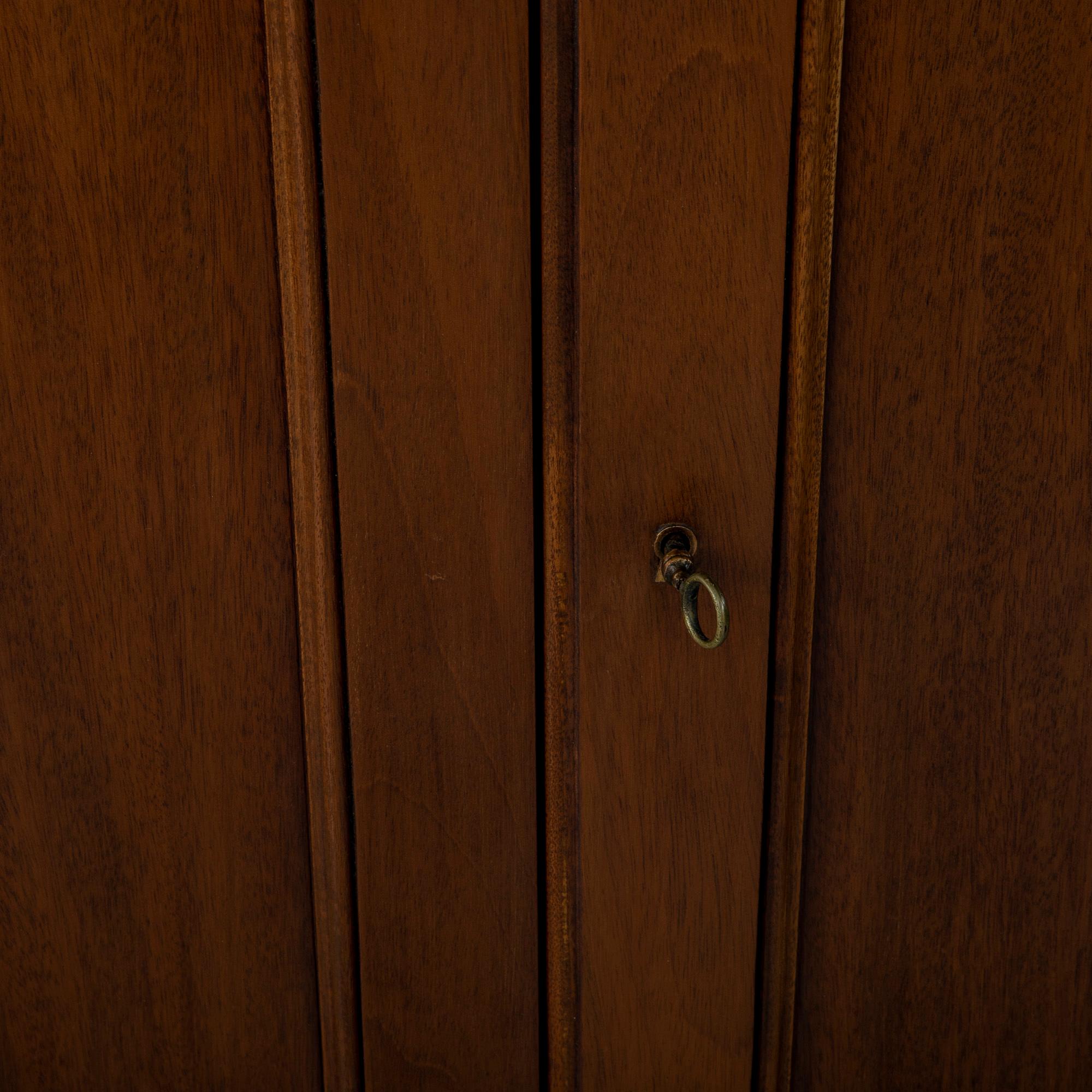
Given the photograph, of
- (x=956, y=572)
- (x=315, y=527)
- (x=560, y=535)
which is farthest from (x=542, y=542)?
(x=956, y=572)

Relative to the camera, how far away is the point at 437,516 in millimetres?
483

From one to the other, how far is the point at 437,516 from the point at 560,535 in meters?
0.07

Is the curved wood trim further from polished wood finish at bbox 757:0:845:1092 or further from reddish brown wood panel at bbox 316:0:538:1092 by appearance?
polished wood finish at bbox 757:0:845:1092

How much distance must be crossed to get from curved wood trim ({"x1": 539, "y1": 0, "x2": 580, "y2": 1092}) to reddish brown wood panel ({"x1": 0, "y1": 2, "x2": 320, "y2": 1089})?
0.14 m

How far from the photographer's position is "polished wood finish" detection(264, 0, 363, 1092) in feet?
1.44

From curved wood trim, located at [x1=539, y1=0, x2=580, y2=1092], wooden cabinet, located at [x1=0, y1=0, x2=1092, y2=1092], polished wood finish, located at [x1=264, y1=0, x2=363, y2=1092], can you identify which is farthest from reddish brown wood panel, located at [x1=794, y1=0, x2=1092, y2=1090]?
polished wood finish, located at [x1=264, y1=0, x2=363, y2=1092]

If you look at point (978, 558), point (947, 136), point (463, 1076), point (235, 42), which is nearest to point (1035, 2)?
point (947, 136)

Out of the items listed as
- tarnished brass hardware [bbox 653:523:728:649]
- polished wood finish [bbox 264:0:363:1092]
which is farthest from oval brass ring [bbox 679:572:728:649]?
polished wood finish [bbox 264:0:363:1092]

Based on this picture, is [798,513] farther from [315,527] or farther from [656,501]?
[315,527]

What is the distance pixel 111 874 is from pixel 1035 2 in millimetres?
689

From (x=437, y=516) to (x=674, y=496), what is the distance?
13cm

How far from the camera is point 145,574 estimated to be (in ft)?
1.59

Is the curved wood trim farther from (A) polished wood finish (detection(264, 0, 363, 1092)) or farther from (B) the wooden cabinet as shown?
(A) polished wood finish (detection(264, 0, 363, 1092))

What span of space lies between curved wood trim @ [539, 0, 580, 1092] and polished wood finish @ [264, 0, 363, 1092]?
0.12m
